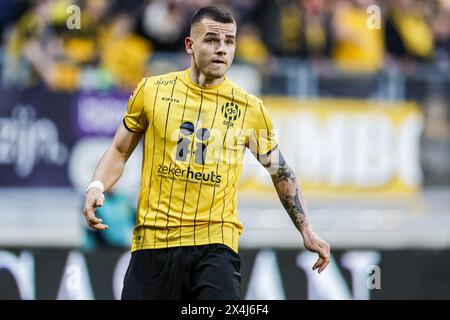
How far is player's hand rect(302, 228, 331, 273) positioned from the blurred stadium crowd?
8.20 meters

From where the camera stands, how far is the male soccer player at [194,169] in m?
6.83

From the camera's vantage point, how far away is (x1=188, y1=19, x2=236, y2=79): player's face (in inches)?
270

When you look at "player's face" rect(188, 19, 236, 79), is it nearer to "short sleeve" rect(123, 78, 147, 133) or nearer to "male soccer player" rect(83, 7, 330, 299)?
"male soccer player" rect(83, 7, 330, 299)

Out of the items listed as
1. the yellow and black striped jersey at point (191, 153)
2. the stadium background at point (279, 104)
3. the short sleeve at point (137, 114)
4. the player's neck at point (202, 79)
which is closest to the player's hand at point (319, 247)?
the yellow and black striped jersey at point (191, 153)

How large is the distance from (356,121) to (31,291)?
22.7 feet

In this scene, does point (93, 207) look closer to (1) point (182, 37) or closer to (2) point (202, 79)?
(2) point (202, 79)

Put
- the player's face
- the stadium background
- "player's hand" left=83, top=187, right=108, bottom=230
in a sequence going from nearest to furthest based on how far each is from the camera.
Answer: "player's hand" left=83, top=187, right=108, bottom=230
the player's face
the stadium background

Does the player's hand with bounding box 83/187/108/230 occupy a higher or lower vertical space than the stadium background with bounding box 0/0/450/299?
lower

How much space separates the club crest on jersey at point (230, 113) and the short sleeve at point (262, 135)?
0.13 m

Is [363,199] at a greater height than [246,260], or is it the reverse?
[363,199]

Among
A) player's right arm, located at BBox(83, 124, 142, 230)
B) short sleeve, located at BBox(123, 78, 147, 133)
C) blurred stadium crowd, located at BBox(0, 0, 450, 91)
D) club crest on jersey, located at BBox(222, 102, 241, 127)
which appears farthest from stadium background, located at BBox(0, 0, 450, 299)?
club crest on jersey, located at BBox(222, 102, 241, 127)

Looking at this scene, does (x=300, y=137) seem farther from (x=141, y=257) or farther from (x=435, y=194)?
(x=141, y=257)
